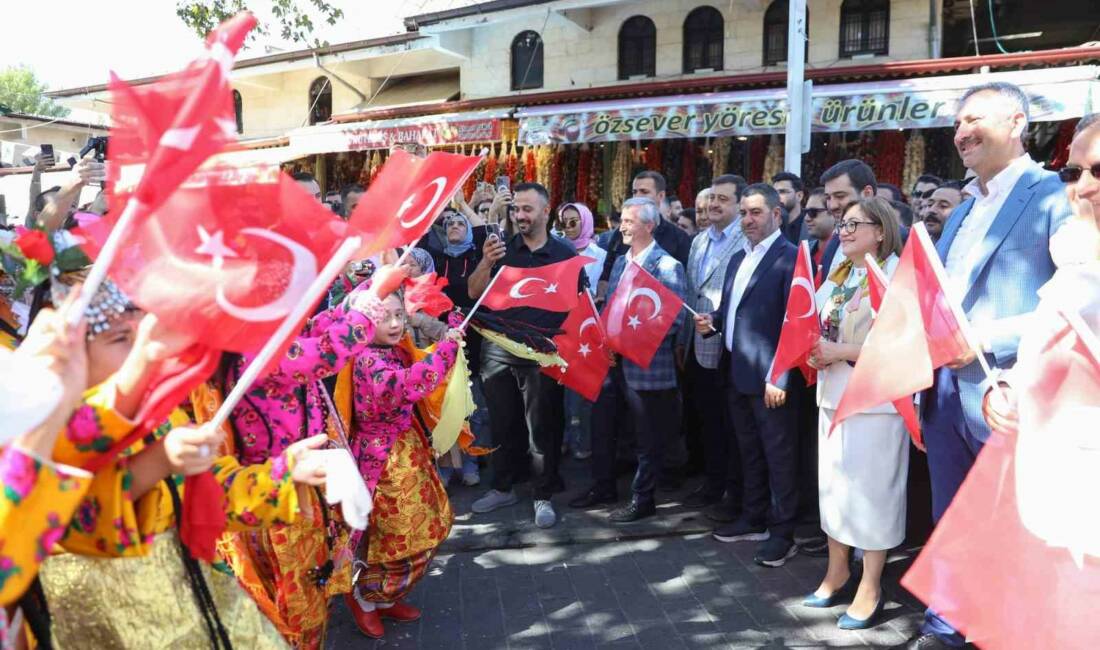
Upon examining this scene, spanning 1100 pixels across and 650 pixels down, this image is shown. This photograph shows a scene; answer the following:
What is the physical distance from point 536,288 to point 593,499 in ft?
5.25

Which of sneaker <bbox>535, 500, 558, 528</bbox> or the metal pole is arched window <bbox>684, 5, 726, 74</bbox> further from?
sneaker <bbox>535, 500, 558, 528</bbox>

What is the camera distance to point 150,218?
1625mm

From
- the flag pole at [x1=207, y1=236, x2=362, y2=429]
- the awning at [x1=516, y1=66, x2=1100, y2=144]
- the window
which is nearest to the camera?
the flag pole at [x1=207, y1=236, x2=362, y2=429]

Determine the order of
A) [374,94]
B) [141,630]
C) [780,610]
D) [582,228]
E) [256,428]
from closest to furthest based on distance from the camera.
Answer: [141,630] < [256,428] < [780,610] < [582,228] < [374,94]

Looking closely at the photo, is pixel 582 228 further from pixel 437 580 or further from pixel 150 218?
pixel 150 218

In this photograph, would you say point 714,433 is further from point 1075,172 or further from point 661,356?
point 1075,172

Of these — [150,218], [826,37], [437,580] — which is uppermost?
[826,37]

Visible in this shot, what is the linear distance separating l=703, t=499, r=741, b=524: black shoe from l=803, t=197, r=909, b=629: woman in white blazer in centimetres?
131

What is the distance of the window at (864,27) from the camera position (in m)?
12.4

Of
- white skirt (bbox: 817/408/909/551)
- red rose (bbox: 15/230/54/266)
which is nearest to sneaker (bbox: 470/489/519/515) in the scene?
white skirt (bbox: 817/408/909/551)

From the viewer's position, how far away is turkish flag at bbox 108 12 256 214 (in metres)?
1.53

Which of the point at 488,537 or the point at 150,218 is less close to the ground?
the point at 150,218

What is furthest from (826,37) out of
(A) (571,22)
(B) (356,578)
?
(B) (356,578)

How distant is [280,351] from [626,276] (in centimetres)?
366
